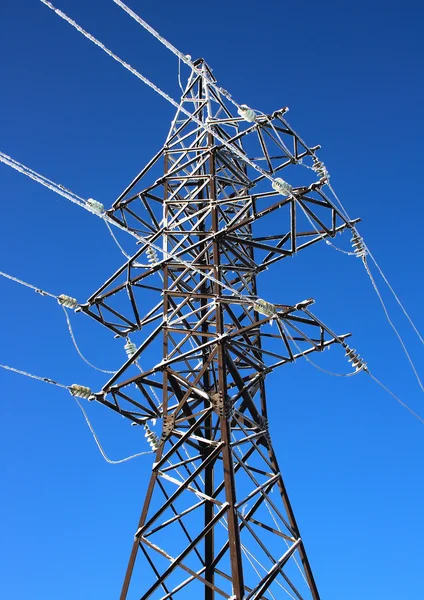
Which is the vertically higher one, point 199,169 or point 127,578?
point 199,169

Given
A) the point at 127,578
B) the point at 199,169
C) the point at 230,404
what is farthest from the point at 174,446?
the point at 199,169

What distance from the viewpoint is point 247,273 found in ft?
59.3

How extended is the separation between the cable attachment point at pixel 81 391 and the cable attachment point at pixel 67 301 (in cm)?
248

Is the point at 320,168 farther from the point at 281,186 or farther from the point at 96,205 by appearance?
the point at 96,205

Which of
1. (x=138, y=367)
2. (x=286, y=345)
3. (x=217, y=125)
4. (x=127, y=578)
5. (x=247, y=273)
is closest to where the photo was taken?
(x=127, y=578)

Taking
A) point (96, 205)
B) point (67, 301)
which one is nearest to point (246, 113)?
point (96, 205)

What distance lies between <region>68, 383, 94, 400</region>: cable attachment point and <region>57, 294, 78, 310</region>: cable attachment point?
2478 mm

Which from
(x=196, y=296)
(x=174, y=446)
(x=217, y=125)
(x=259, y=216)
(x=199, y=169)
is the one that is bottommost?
(x=174, y=446)

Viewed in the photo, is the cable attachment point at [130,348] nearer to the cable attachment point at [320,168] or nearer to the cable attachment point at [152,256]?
the cable attachment point at [152,256]

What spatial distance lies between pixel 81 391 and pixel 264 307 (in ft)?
14.9

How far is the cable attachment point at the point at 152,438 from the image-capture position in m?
16.3

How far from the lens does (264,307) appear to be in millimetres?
15062

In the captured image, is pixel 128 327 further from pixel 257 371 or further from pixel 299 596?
pixel 299 596

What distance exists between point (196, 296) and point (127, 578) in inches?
242
